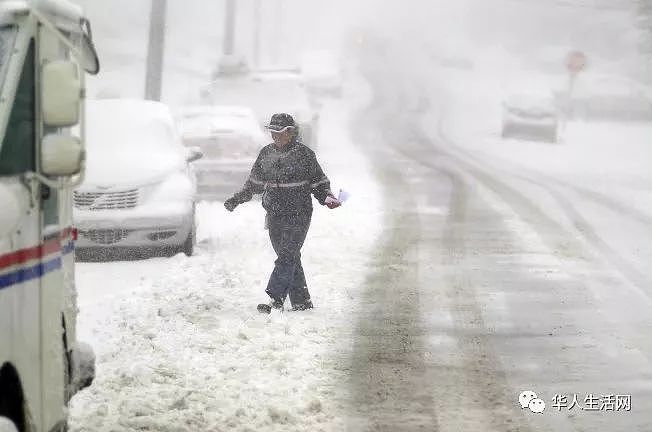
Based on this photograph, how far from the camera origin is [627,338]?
8047mm

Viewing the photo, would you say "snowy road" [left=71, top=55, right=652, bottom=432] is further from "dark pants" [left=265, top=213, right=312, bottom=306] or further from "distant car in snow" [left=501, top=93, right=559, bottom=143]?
"distant car in snow" [left=501, top=93, right=559, bottom=143]

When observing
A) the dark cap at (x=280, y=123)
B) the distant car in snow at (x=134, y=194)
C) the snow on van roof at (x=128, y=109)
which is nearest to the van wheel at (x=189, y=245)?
the distant car in snow at (x=134, y=194)

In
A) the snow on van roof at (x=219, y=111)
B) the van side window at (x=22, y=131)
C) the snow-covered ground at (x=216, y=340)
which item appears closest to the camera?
the van side window at (x=22, y=131)

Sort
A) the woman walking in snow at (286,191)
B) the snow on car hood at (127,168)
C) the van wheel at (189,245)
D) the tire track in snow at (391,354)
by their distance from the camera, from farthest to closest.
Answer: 1. the van wheel at (189,245)
2. the snow on car hood at (127,168)
3. the woman walking in snow at (286,191)
4. the tire track in snow at (391,354)

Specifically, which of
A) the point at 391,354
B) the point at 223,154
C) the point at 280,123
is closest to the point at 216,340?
the point at 391,354

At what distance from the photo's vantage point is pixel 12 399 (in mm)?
4266

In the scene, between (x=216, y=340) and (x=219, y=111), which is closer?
(x=216, y=340)

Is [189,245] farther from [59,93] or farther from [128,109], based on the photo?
[59,93]

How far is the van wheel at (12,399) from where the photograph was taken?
13.6 feet

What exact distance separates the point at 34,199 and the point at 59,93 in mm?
589

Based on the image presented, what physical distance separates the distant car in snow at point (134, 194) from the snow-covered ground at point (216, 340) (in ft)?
1.02

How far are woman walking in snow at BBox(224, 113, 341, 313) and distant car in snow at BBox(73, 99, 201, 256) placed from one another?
2.71 m

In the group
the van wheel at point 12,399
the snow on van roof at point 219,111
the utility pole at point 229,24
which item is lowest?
the van wheel at point 12,399

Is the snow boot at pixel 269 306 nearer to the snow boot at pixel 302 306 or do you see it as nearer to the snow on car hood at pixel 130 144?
the snow boot at pixel 302 306
